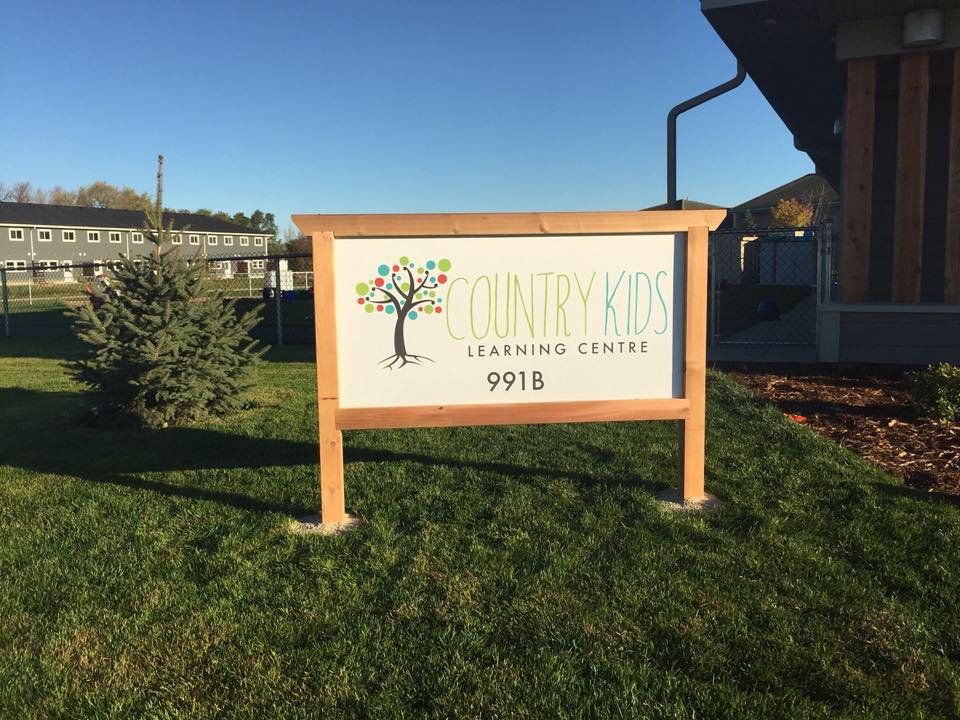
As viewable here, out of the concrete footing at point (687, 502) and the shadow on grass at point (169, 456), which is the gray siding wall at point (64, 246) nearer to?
the shadow on grass at point (169, 456)

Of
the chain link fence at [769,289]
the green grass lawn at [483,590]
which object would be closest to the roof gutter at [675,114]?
the chain link fence at [769,289]

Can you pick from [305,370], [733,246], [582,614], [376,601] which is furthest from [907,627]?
[733,246]

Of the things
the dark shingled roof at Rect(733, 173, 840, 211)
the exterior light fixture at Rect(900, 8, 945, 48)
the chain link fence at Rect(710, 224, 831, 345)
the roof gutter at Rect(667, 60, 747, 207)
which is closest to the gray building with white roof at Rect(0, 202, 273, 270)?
the chain link fence at Rect(710, 224, 831, 345)

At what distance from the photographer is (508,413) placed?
4.27 meters

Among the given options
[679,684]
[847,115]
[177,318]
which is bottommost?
[679,684]

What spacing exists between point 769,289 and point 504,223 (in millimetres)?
28417

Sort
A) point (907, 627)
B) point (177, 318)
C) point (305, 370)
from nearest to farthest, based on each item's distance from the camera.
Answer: point (907, 627) → point (177, 318) → point (305, 370)

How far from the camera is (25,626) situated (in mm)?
3047

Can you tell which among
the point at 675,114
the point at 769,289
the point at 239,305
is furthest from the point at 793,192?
the point at 675,114

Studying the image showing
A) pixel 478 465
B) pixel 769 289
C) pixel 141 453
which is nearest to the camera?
pixel 478 465

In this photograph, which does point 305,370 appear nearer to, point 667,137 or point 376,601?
point 667,137

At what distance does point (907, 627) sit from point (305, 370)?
8.55 metres

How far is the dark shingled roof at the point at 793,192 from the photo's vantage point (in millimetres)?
50281

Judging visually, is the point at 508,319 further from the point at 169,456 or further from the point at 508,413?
the point at 169,456
